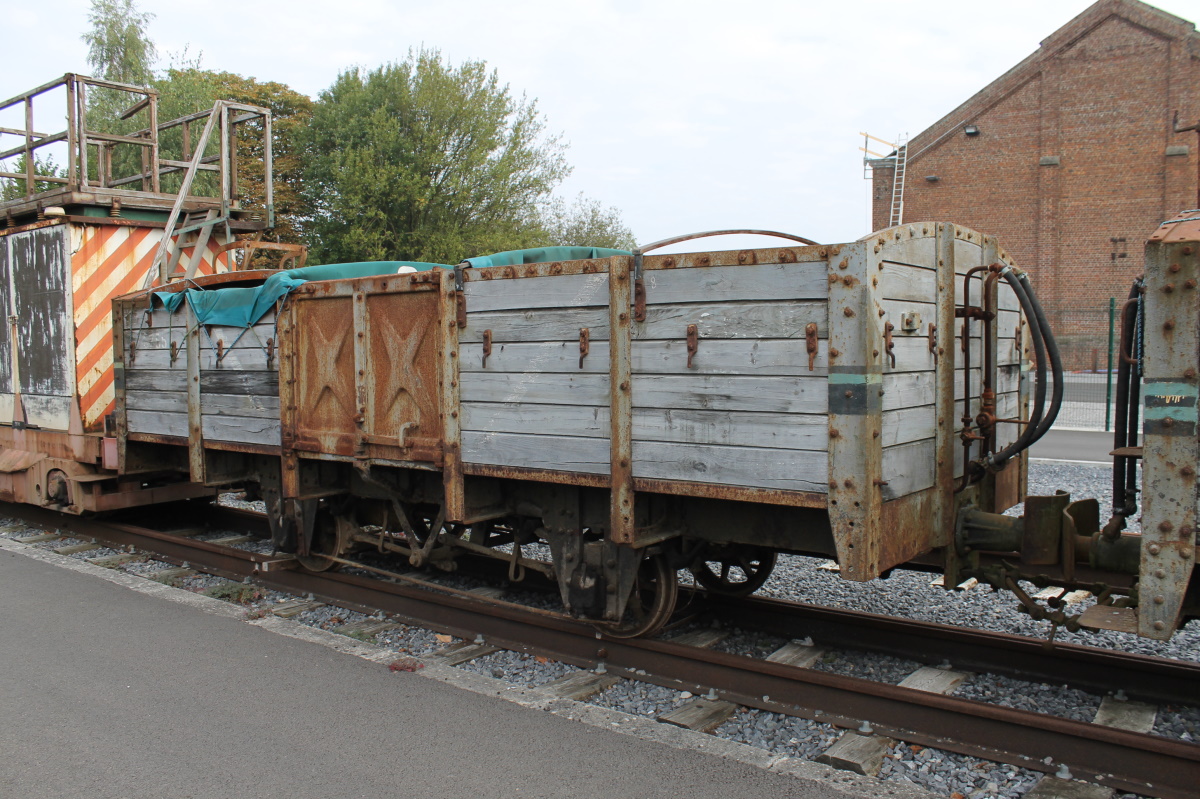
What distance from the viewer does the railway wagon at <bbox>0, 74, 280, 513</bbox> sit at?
8633 millimetres

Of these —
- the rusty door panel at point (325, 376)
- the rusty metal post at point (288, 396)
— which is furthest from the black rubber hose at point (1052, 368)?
the rusty metal post at point (288, 396)

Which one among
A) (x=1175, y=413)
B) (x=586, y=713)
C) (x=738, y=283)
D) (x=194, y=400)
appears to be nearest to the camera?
(x=1175, y=413)

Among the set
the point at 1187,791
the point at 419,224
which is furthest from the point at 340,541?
the point at 419,224

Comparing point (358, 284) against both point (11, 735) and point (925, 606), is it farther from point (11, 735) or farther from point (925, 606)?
point (925, 606)

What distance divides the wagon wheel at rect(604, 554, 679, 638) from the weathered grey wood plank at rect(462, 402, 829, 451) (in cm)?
90

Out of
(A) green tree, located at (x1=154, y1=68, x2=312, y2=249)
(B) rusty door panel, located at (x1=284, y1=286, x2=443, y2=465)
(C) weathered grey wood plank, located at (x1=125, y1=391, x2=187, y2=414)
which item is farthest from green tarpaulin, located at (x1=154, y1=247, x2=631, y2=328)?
(A) green tree, located at (x1=154, y1=68, x2=312, y2=249)

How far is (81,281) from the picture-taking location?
866cm

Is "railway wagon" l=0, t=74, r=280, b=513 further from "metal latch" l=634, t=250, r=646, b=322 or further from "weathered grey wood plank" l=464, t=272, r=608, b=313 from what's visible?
"metal latch" l=634, t=250, r=646, b=322

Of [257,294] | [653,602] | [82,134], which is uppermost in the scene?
[82,134]

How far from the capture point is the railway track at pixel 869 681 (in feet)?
12.3

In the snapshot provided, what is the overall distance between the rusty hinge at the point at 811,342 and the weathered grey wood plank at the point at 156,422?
5574 mm

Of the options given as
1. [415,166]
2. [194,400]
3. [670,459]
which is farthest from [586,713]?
[415,166]

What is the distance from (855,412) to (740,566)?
2.25 metres

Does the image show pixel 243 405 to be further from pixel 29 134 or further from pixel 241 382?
pixel 29 134
